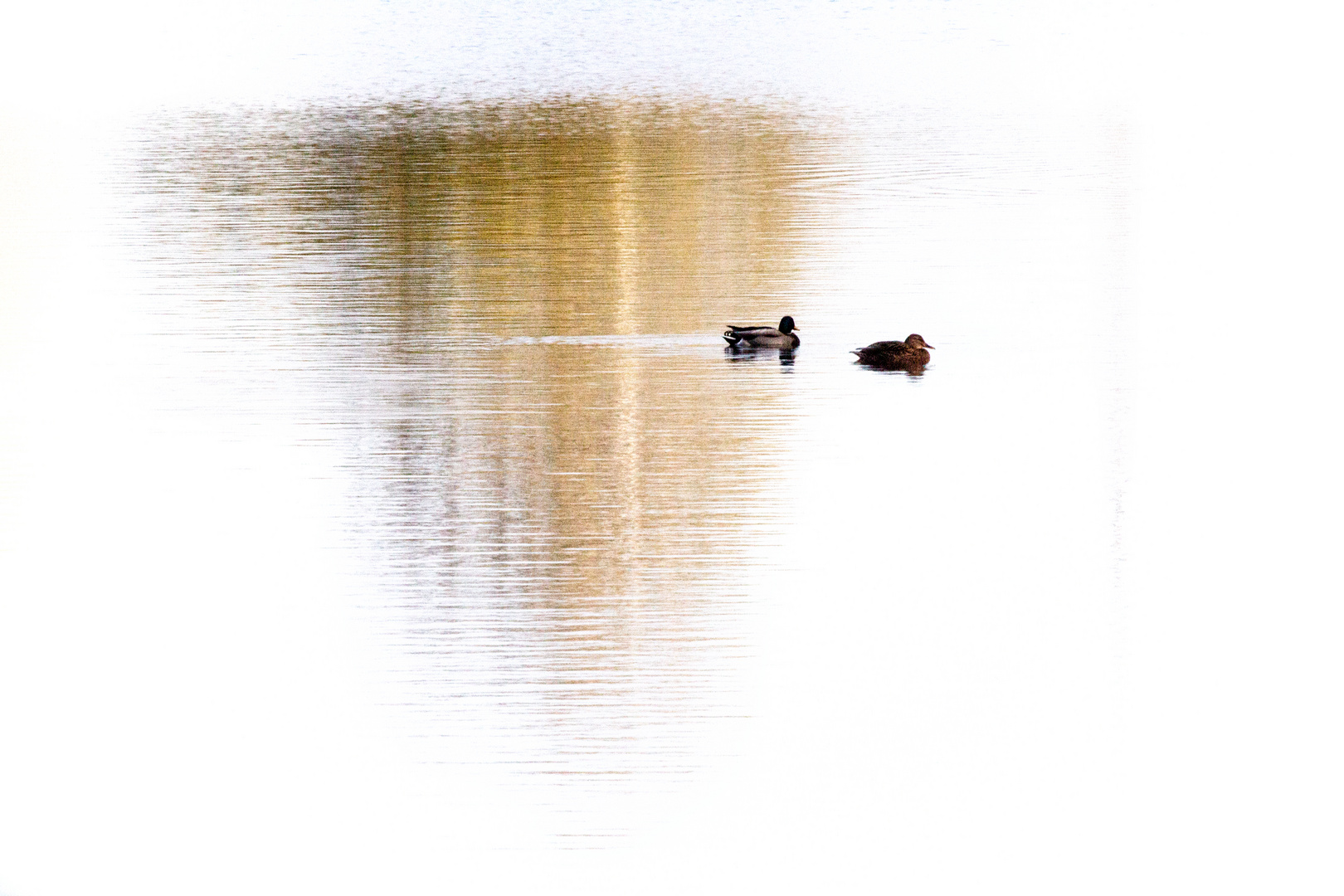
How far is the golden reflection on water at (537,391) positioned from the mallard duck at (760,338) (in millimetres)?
236

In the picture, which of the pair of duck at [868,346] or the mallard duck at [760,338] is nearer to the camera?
the pair of duck at [868,346]

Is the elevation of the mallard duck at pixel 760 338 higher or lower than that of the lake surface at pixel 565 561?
higher

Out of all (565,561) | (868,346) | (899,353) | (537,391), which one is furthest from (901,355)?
(565,561)

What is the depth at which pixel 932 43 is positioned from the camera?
5212 cm

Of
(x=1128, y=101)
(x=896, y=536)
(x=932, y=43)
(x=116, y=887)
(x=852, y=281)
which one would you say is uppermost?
(x=932, y=43)

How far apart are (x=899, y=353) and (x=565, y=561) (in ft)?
15.6

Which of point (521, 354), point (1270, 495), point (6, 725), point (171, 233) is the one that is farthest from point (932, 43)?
point (6, 725)

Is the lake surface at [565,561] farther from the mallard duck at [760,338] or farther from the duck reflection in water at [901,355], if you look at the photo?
the duck reflection in water at [901,355]

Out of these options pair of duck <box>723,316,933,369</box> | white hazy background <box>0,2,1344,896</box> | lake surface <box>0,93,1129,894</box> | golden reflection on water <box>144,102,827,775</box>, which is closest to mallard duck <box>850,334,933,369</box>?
pair of duck <box>723,316,933,369</box>

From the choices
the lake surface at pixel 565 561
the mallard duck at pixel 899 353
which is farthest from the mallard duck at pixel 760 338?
the mallard duck at pixel 899 353

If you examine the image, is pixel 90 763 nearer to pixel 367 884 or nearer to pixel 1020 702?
pixel 367 884

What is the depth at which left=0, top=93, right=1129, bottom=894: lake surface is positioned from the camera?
21.5 ft

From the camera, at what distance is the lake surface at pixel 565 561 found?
6.55 meters

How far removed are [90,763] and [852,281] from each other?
1073cm
